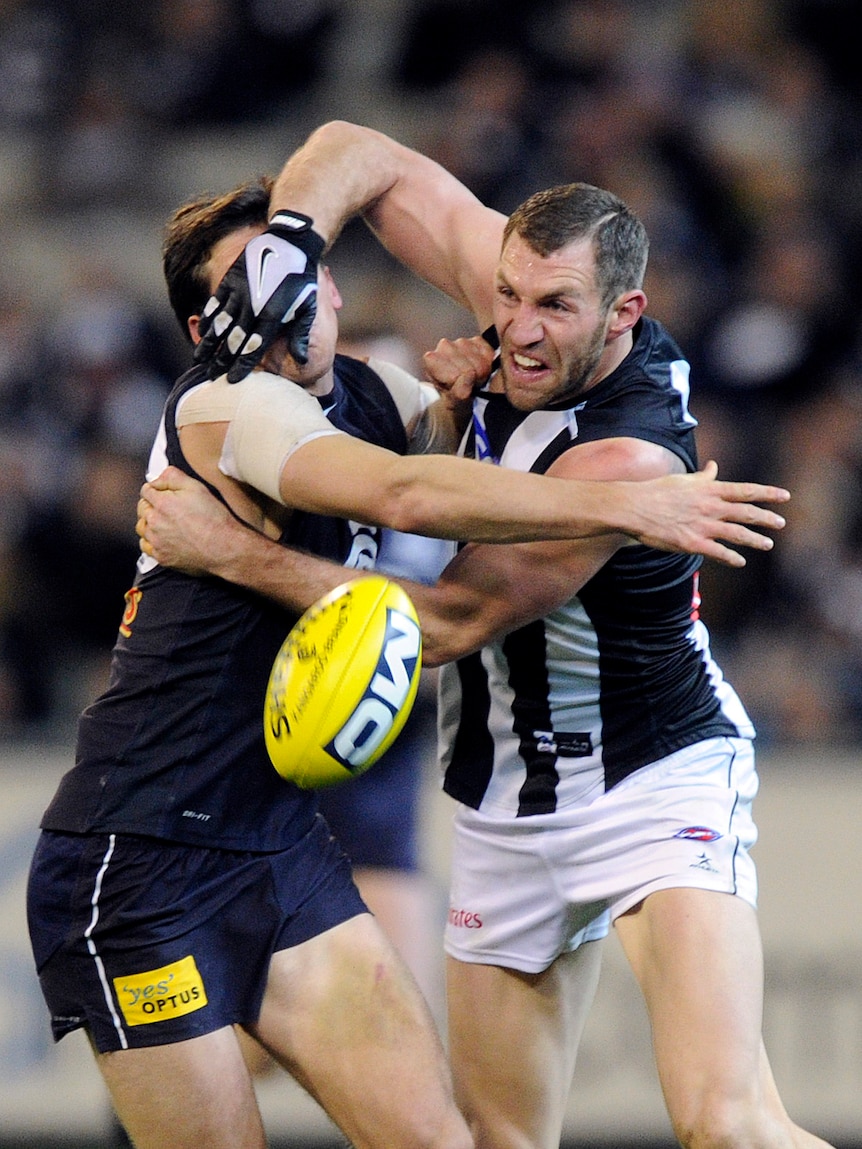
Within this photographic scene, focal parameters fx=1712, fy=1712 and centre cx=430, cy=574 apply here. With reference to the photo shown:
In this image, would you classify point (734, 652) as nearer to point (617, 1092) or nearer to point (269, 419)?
point (617, 1092)

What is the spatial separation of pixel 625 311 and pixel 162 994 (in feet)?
5.55

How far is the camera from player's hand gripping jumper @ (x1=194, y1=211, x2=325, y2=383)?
11.2 feet

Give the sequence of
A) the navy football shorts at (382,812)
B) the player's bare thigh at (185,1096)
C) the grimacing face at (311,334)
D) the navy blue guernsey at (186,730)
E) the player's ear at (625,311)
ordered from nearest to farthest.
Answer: the player's bare thigh at (185,1096) → the navy blue guernsey at (186,730) → the grimacing face at (311,334) → the player's ear at (625,311) → the navy football shorts at (382,812)

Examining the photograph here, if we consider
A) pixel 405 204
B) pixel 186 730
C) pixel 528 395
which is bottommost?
pixel 186 730

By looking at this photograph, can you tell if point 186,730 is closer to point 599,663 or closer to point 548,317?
point 599,663

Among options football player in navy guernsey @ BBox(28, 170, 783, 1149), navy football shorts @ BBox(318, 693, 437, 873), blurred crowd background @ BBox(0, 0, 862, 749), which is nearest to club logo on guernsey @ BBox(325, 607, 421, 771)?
football player in navy guernsey @ BBox(28, 170, 783, 1149)

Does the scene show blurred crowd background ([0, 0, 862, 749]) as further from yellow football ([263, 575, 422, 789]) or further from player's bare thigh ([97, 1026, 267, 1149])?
player's bare thigh ([97, 1026, 267, 1149])

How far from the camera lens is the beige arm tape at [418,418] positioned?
13.0ft

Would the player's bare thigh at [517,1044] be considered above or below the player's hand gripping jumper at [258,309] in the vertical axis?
below

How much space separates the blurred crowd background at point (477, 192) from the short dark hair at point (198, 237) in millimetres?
1651

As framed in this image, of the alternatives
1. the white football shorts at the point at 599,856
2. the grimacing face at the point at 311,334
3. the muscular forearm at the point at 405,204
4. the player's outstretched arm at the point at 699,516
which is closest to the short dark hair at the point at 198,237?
the grimacing face at the point at 311,334

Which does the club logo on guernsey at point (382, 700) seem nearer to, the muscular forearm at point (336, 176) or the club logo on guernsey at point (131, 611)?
the club logo on guernsey at point (131, 611)

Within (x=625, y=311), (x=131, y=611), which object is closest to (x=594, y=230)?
(x=625, y=311)

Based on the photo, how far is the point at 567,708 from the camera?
3842mm
